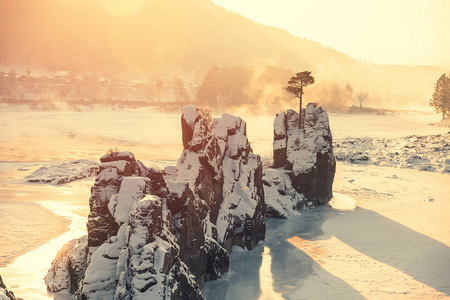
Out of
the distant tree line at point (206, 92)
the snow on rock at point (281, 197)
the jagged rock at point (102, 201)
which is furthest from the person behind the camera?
the distant tree line at point (206, 92)

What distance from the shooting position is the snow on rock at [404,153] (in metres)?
39.8

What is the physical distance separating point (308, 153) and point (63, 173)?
1945 cm

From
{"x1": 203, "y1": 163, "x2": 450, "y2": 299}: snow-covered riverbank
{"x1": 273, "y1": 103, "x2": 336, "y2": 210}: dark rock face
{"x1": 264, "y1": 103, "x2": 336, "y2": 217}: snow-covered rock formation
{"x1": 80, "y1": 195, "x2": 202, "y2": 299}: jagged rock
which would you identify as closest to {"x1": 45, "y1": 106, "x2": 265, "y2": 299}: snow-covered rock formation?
{"x1": 80, "y1": 195, "x2": 202, "y2": 299}: jagged rock

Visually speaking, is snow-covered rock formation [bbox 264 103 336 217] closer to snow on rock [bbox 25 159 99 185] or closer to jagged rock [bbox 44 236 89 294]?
jagged rock [bbox 44 236 89 294]

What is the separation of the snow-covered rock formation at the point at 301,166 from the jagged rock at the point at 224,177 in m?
4.04

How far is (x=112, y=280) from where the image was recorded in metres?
10.6

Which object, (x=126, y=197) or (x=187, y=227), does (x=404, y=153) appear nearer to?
(x=187, y=227)

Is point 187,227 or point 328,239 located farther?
point 328,239

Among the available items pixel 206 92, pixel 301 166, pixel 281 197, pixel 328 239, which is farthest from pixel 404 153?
pixel 206 92

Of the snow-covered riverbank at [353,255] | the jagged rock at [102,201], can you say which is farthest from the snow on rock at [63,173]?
the jagged rock at [102,201]

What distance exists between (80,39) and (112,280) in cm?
21030

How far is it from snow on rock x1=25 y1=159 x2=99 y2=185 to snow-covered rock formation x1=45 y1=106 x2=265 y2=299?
48.4 ft

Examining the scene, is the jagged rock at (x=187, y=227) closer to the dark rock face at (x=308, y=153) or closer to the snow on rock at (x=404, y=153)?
the dark rock face at (x=308, y=153)

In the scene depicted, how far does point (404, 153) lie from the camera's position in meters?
44.3
